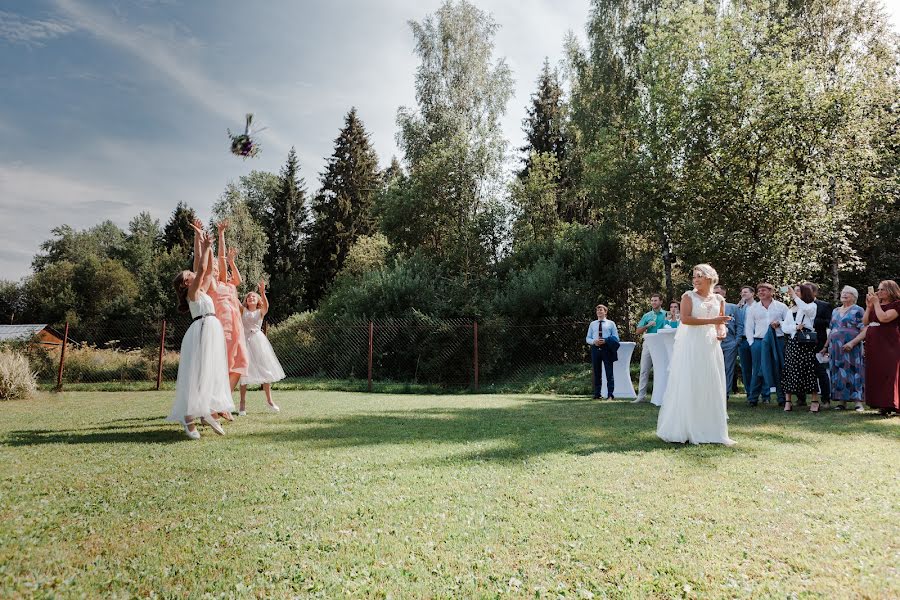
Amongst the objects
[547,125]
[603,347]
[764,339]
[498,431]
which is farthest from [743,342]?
[547,125]

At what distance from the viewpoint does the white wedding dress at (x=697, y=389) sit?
6.97 meters

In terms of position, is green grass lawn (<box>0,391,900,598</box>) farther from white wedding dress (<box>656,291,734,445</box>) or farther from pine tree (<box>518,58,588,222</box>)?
pine tree (<box>518,58,588,222</box>)

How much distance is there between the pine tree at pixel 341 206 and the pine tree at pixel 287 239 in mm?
1372

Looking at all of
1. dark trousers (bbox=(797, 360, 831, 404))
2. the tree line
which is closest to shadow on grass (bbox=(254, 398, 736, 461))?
dark trousers (bbox=(797, 360, 831, 404))

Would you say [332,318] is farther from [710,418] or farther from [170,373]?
[710,418]

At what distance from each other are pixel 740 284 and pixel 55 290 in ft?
203

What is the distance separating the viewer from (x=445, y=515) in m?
3.96

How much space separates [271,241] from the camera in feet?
153

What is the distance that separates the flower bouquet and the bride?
22.1ft

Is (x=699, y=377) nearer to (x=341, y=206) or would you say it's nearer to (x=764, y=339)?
(x=764, y=339)

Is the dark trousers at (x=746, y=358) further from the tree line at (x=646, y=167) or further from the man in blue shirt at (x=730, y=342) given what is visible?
the tree line at (x=646, y=167)

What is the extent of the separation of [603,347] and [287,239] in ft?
122

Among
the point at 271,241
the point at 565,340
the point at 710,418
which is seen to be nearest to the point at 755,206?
the point at 565,340

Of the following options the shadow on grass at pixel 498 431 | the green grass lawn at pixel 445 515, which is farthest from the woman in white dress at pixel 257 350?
the green grass lawn at pixel 445 515
